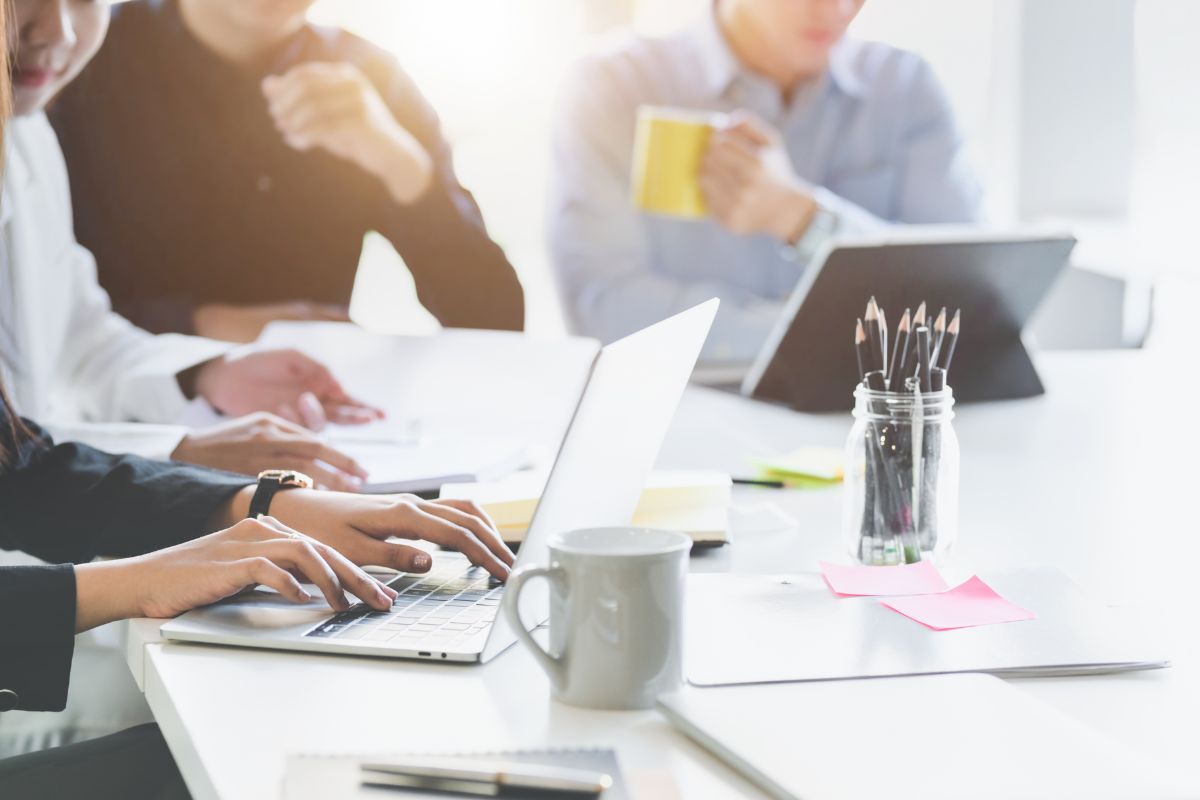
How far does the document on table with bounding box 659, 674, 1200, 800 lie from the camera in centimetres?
52

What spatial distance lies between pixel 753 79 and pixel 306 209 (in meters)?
1.20

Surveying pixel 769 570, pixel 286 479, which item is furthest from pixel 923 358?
pixel 286 479

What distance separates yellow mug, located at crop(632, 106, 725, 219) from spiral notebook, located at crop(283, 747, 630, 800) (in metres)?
2.17

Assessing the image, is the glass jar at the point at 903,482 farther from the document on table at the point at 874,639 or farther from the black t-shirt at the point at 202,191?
the black t-shirt at the point at 202,191

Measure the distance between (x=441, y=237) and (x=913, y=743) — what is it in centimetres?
223

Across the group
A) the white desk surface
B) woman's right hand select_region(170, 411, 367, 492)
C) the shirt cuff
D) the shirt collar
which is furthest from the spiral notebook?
the shirt collar

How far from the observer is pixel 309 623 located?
0.77 meters

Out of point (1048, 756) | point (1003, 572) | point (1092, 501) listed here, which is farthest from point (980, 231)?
point (1048, 756)

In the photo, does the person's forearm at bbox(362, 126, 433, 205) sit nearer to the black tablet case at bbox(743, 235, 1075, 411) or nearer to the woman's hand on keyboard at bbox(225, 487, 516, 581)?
the black tablet case at bbox(743, 235, 1075, 411)

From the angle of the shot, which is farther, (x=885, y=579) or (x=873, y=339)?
(x=873, y=339)

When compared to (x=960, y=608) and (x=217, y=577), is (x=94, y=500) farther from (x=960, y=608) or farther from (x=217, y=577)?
(x=960, y=608)

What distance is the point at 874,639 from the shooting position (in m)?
0.74

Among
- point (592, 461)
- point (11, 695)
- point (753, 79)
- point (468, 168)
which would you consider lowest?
point (11, 695)

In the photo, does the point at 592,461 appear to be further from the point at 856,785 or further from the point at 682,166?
the point at 682,166
